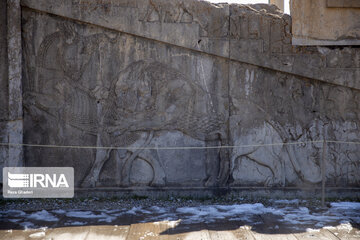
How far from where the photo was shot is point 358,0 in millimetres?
7316

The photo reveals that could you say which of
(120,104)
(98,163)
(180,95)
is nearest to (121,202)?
(98,163)

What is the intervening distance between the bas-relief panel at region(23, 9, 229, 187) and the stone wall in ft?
0.05

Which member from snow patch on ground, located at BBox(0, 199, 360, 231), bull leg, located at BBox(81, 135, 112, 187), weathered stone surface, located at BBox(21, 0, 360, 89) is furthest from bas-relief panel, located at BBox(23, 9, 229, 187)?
snow patch on ground, located at BBox(0, 199, 360, 231)

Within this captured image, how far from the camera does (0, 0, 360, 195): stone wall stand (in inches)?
282

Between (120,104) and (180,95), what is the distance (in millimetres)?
996

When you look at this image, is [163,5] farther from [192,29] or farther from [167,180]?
[167,180]

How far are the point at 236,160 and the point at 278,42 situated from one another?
2065 mm

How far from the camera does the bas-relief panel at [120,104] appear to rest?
716 cm

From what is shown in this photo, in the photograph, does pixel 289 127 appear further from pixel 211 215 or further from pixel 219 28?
pixel 211 215

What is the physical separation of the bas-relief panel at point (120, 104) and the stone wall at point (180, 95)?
2 centimetres

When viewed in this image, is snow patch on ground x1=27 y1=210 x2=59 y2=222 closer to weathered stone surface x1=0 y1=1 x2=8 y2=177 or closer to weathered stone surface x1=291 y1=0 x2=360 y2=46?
weathered stone surface x1=0 y1=1 x2=8 y2=177

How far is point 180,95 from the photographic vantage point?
728 cm

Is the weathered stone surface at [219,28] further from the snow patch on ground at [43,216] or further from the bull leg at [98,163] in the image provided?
the snow patch on ground at [43,216]

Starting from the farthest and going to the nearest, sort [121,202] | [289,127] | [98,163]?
[289,127], [98,163], [121,202]
